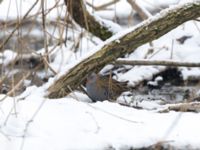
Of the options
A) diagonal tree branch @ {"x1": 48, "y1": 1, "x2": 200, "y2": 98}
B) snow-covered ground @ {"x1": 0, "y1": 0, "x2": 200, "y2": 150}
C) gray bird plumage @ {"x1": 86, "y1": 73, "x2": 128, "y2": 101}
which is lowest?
gray bird plumage @ {"x1": 86, "y1": 73, "x2": 128, "y2": 101}

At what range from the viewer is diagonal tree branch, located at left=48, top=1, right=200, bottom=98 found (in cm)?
386

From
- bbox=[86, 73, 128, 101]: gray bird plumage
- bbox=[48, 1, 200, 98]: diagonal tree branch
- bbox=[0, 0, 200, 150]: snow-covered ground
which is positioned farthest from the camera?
bbox=[86, 73, 128, 101]: gray bird plumage

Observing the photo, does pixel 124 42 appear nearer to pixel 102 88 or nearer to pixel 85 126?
pixel 102 88

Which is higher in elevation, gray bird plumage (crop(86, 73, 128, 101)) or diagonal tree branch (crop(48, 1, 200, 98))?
diagonal tree branch (crop(48, 1, 200, 98))

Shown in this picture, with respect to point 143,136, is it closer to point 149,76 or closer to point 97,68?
point 97,68

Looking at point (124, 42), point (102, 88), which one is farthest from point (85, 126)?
point (102, 88)

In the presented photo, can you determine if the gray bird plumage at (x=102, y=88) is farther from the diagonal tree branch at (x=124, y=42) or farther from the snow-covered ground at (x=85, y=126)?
the snow-covered ground at (x=85, y=126)

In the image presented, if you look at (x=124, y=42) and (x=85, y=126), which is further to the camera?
(x=124, y=42)

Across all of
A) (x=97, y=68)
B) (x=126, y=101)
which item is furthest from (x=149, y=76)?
(x=97, y=68)

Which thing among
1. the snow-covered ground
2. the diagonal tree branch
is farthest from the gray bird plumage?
the snow-covered ground

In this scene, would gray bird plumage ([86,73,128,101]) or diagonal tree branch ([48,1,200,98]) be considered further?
gray bird plumage ([86,73,128,101])

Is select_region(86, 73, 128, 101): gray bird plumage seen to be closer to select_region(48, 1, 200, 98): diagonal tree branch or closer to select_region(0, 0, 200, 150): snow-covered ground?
select_region(48, 1, 200, 98): diagonal tree branch

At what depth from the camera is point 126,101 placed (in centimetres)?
438

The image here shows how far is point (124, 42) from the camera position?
392 centimetres
